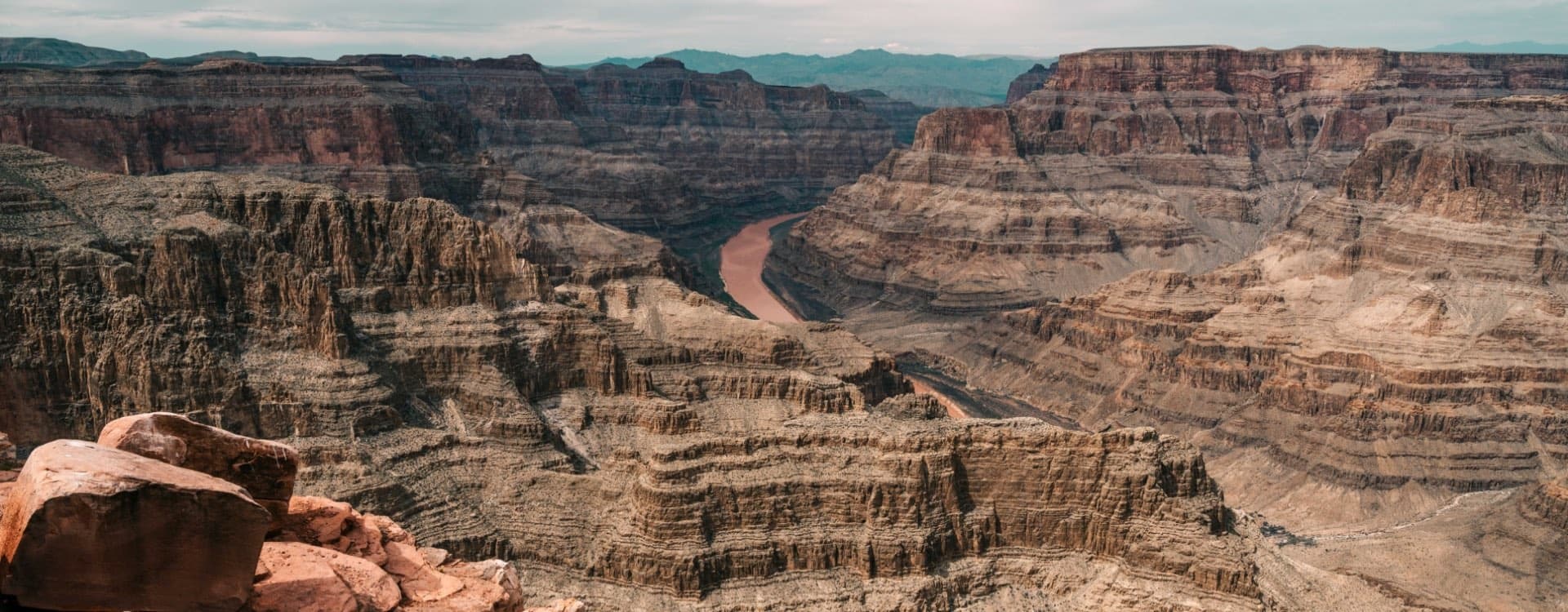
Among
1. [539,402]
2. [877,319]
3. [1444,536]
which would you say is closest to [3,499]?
[539,402]

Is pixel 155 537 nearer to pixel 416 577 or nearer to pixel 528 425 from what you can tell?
pixel 416 577

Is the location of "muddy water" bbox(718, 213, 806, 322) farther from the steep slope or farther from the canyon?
the steep slope

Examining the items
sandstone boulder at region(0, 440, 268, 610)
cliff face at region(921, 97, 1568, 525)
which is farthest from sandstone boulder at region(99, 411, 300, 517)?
cliff face at region(921, 97, 1568, 525)

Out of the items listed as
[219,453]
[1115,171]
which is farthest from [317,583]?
[1115,171]

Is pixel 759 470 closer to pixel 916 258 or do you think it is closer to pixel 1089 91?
pixel 916 258

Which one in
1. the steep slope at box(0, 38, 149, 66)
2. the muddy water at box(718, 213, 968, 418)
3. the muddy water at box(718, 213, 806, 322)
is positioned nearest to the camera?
the muddy water at box(718, 213, 968, 418)

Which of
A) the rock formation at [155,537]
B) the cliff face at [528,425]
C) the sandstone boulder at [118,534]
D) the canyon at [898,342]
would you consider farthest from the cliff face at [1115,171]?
the sandstone boulder at [118,534]
